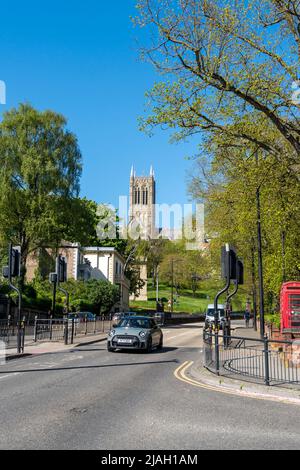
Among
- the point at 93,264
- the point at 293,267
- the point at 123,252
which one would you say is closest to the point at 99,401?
the point at 293,267

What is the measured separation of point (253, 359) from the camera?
1221 cm

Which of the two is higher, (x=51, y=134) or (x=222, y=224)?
(x=51, y=134)

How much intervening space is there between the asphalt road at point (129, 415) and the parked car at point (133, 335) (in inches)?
204

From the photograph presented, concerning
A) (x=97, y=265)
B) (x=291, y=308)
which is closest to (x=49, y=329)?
(x=291, y=308)

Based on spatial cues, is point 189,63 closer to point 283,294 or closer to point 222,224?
point 283,294

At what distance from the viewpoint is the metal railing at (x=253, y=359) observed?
36.7 ft

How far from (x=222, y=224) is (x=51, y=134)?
56.3 feet

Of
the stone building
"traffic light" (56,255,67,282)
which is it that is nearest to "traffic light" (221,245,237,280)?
"traffic light" (56,255,67,282)

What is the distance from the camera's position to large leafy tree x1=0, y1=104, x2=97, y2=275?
128ft

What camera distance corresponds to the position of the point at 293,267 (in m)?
26.4

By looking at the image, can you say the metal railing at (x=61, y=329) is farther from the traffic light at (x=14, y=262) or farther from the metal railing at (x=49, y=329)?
the traffic light at (x=14, y=262)

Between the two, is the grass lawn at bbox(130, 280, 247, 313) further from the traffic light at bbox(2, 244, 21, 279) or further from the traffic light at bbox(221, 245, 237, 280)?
the traffic light at bbox(221, 245, 237, 280)

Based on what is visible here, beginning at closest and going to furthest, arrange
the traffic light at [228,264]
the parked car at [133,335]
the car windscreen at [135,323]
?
the traffic light at [228,264], the parked car at [133,335], the car windscreen at [135,323]

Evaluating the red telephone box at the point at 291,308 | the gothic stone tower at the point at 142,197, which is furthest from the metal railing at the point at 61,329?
the gothic stone tower at the point at 142,197
